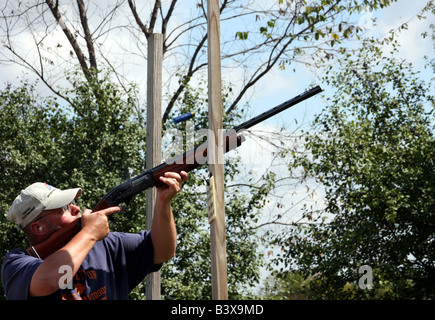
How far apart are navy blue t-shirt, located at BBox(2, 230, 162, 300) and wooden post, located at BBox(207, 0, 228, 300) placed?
348 millimetres

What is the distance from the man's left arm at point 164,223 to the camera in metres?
3.19

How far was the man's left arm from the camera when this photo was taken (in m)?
3.19

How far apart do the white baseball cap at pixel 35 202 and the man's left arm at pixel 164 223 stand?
46 centimetres

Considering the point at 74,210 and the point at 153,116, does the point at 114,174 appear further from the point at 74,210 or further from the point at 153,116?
the point at 74,210

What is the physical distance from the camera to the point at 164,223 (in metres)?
3.19

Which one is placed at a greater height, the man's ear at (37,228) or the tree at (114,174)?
the tree at (114,174)

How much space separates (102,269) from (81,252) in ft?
0.78

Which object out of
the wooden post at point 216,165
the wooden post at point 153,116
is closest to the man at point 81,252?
the wooden post at point 216,165

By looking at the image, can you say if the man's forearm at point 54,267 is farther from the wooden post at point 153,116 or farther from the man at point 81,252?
the wooden post at point 153,116

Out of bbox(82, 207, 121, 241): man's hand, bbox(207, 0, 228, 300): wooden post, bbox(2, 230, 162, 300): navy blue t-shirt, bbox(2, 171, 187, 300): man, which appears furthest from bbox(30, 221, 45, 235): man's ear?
bbox(207, 0, 228, 300): wooden post

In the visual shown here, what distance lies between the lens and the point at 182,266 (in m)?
10.1

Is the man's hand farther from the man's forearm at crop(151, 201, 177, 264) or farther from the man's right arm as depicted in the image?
the man's forearm at crop(151, 201, 177, 264)

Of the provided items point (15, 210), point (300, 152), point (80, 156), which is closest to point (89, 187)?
point (80, 156)

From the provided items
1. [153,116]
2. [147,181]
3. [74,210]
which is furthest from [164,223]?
[153,116]
